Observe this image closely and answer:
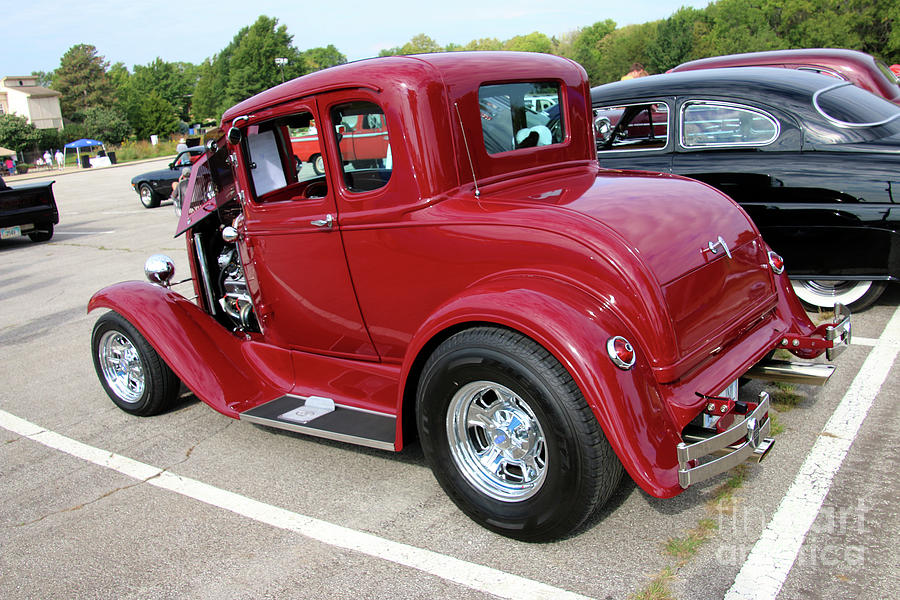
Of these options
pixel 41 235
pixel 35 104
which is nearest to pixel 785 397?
pixel 41 235

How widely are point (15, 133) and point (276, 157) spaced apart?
68827 mm

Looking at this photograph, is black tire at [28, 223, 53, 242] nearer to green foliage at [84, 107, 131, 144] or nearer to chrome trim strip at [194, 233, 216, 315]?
chrome trim strip at [194, 233, 216, 315]

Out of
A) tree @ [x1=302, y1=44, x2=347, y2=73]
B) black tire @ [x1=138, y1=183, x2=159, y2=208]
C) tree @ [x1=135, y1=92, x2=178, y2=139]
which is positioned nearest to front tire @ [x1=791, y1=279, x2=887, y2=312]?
black tire @ [x1=138, y1=183, x2=159, y2=208]

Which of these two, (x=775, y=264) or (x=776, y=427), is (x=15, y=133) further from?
(x=776, y=427)

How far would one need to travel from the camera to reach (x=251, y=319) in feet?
15.1

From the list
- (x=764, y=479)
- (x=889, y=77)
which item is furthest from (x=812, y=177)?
(x=889, y=77)

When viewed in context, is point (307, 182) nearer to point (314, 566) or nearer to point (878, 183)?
point (314, 566)

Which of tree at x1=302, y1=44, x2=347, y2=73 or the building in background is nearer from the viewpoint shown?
the building in background

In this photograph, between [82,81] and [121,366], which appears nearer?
[121,366]

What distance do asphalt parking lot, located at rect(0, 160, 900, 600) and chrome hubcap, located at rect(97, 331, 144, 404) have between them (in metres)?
0.18

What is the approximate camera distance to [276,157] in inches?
165

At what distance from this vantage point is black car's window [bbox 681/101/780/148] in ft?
18.0

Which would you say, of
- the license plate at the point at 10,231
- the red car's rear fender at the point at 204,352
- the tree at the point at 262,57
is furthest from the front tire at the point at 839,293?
the tree at the point at 262,57

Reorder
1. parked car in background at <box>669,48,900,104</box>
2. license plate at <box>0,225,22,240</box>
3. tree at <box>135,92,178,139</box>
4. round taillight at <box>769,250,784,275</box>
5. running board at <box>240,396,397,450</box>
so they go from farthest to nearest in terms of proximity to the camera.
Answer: tree at <box>135,92,178,139</box> < license plate at <box>0,225,22,240</box> < parked car in background at <box>669,48,900,104</box> < round taillight at <box>769,250,784,275</box> < running board at <box>240,396,397,450</box>
